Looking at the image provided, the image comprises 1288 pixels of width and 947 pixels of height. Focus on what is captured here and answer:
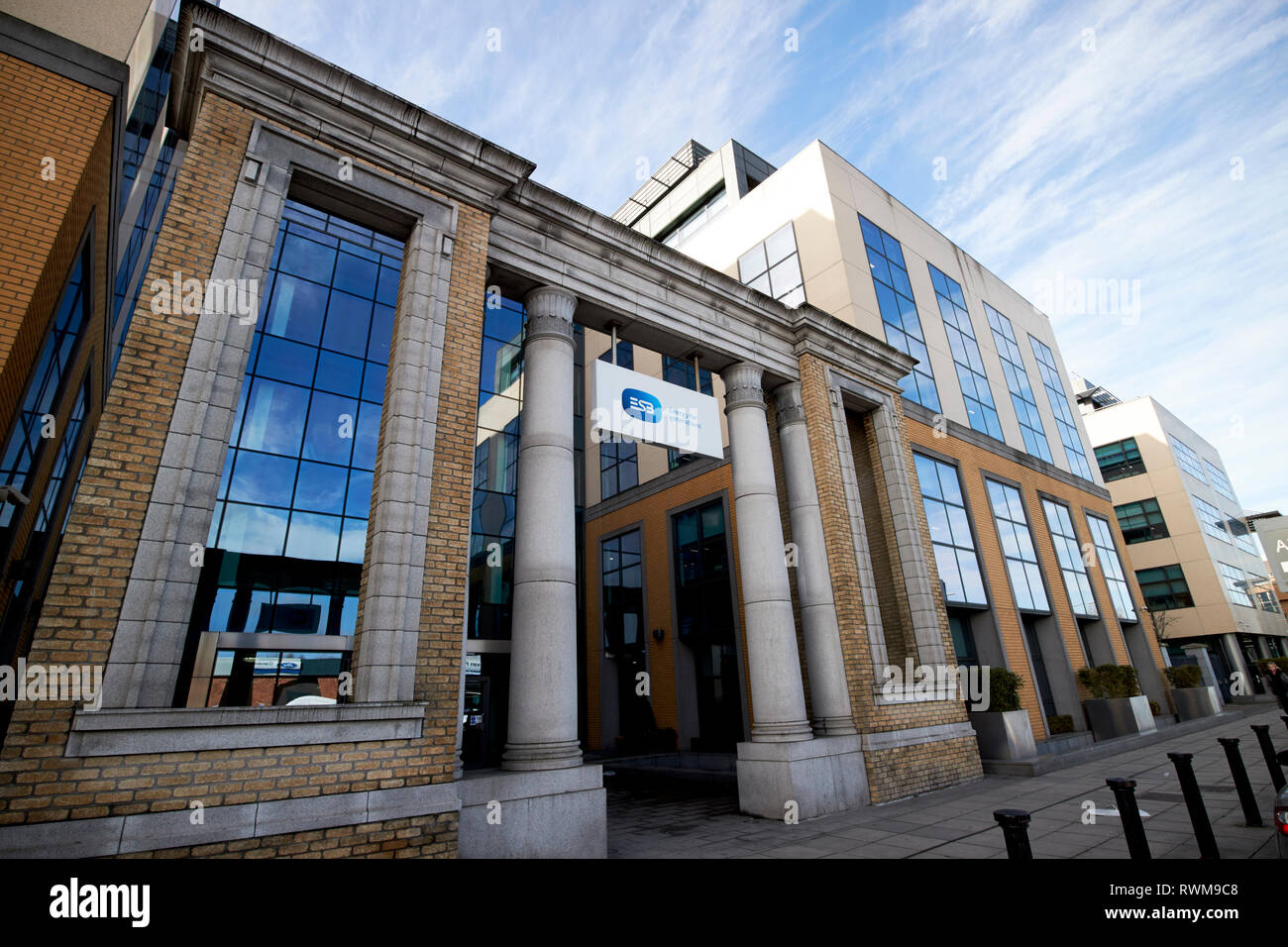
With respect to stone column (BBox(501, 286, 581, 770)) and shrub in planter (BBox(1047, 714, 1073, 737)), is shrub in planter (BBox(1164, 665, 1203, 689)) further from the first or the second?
stone column (BBox(501, 286, 581, 770))

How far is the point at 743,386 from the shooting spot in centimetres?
1223

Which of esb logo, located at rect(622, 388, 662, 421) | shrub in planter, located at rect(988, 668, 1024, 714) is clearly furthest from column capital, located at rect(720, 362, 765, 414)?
shrub in planter, located at rect(988, 668, 1024, 714)

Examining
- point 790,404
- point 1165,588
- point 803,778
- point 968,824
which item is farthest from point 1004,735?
point 1165,588

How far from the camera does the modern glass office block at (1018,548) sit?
1897 centimetres

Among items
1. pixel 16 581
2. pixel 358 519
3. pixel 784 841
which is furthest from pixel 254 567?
pixel 784 841

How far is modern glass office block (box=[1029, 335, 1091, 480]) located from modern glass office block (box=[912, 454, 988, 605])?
11.2 meters

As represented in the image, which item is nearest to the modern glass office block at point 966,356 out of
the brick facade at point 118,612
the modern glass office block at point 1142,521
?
the brick facade at point 118,612

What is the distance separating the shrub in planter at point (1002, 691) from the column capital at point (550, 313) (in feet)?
42.4

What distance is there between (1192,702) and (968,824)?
70.0ft

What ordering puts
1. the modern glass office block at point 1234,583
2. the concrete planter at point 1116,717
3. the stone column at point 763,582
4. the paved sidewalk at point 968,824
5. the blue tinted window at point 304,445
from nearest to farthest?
the paved sidewalk at point 968,824
the stone column at point 763,582
the blue tinted window at point 304,445
the concrete planter at point 1116,717
the modern glass office block at point 1234,583

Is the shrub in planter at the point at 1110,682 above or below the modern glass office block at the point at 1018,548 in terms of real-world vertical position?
below

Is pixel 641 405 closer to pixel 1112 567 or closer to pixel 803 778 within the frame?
pixel 803 778

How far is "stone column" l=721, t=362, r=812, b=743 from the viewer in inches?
406

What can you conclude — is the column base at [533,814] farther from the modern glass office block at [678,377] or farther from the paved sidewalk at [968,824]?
the modern glass office block at [678,377]
